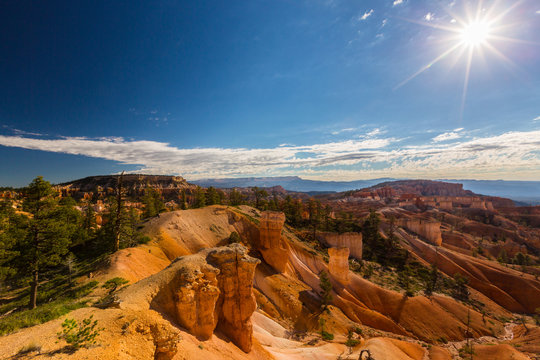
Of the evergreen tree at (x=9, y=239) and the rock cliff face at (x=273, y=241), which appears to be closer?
the evergreen tree at (x=9, y=239)

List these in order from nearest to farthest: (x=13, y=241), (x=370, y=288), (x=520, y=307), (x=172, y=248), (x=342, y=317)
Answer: (x=13, y=241) → (x=172, y=248) → (x=342, y=317) → (x=370, y=288) → (x=520, y=307)

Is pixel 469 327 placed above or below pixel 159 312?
below

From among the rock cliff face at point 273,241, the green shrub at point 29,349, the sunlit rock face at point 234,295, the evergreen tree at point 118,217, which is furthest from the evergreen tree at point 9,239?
the rock cliff face at point 273,241

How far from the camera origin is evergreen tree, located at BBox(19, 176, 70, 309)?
16000 millimetres

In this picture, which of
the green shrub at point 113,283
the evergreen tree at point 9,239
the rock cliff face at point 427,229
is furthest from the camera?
the rock cliff face at point 427,229

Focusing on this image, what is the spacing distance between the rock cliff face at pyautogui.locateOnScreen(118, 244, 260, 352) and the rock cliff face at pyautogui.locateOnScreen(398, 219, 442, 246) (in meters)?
85.8

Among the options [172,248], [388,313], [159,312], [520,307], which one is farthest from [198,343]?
[520,307]

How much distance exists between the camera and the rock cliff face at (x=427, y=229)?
7694 centimetres

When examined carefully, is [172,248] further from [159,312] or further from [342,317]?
[342,317]

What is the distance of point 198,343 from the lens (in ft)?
37.6

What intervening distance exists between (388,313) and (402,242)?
38915 mm

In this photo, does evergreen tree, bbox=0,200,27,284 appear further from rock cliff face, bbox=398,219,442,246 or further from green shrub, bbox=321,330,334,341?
rock cliff face, bbox=398,219,442,246

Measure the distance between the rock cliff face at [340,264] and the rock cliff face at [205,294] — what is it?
31.3m

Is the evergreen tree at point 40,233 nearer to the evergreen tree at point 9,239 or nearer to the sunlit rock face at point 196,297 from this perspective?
the evergreen tree at point 9,239
